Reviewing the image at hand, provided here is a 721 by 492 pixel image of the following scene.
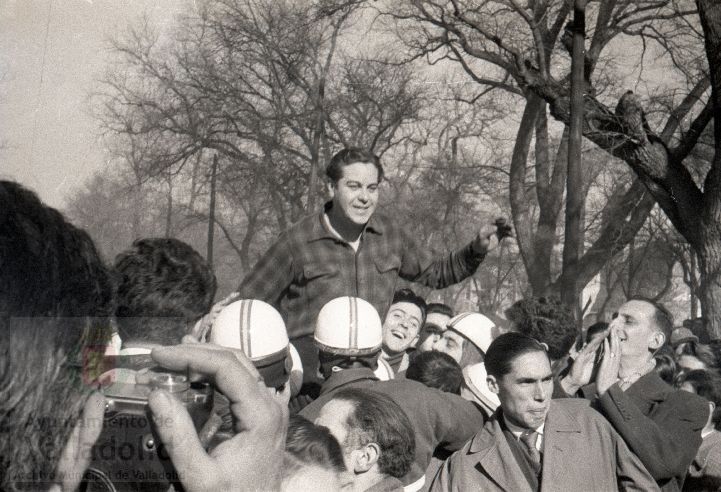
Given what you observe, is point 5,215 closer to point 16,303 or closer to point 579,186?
point 16,303

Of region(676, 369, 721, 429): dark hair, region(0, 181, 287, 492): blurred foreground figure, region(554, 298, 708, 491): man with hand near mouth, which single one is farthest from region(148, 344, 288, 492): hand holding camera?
region(676, 369, 721, 429): dark hair

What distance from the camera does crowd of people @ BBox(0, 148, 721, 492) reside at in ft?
3.79

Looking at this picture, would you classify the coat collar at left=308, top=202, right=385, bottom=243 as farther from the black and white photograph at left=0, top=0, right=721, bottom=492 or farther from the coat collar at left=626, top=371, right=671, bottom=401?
the coat collar at left=626, top=371, right=671, bottom=401

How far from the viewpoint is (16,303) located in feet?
3.58

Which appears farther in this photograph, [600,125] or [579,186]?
[600,125]

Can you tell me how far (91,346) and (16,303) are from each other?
0.53 feet

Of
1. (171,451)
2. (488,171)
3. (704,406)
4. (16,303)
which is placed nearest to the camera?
(16,303)

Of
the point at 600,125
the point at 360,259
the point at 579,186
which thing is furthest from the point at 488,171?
the point at 360,259

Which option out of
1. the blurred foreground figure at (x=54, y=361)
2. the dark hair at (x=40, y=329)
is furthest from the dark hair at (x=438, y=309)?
the dark hair at (x=40, y=329)

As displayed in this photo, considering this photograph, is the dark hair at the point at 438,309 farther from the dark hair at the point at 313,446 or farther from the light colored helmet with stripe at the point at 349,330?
the dark hair at the point at 313,446

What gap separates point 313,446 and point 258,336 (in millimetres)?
836

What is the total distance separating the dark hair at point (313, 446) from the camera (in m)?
2.15

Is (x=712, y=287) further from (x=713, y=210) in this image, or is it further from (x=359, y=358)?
(x=359, y=358)

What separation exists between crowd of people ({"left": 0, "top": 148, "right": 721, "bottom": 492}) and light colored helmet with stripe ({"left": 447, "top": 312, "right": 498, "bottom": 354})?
13 mm
